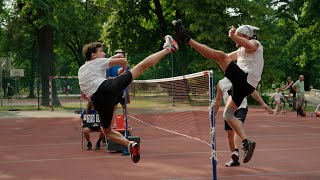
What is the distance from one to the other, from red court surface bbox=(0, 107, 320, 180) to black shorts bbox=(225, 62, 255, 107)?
4.22 feet

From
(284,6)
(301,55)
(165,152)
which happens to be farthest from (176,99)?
(284,6)

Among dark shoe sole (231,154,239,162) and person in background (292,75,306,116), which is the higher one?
person in background (292,75,306,116)

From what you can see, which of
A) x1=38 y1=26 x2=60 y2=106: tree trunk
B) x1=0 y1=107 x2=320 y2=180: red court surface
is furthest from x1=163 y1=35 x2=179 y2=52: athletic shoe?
x1=38 y1=26 x2=60 y2=106: tree trunk

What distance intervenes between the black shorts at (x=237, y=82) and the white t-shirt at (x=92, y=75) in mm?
1758

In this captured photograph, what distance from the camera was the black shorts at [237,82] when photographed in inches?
254

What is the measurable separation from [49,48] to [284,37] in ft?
104

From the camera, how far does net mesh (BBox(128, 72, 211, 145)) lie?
9.29 m

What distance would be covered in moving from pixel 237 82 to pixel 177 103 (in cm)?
862

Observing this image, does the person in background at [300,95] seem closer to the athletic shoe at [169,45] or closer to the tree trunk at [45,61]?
the tree trunk at [45,61]

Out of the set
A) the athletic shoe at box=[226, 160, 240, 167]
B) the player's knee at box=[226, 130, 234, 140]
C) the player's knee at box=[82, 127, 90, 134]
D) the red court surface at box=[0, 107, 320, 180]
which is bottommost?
the red court surface at box=[0, 107, 320, 180]

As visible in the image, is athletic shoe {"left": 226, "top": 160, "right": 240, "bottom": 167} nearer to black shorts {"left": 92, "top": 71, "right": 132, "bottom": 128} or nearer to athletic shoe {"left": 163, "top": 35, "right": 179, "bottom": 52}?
athletic shoe {"left": 163, "top": 35, "right": 179, "bottom": 52}

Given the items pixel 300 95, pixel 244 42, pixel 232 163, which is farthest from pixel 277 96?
pixel 244 42

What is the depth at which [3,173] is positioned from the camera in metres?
7.73

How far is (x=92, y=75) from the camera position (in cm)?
645
